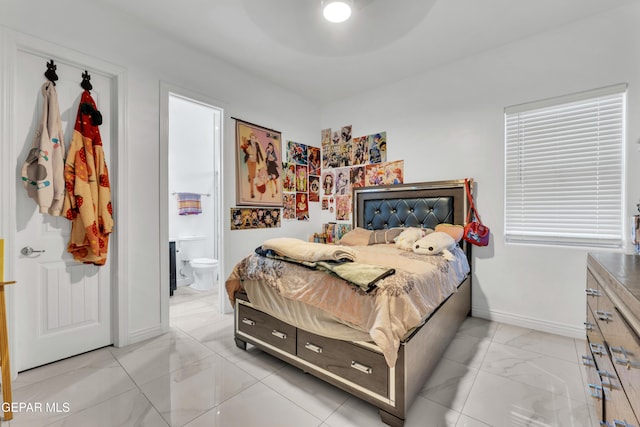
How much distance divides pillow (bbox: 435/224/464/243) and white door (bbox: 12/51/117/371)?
313 cm

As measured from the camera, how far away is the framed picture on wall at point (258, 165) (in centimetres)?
317

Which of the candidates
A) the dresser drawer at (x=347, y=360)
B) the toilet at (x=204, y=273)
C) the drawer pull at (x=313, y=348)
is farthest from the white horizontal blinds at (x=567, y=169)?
the toilet at (x=204, y=273)

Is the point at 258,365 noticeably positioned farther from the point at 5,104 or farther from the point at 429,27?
the point at 429,27

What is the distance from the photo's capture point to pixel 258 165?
3365 mm

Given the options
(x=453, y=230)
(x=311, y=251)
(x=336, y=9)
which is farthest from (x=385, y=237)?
(x=336, y=9)

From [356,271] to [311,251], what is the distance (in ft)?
1.18

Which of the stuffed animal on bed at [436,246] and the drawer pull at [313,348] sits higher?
the stuffed animal on bed at [436,246]

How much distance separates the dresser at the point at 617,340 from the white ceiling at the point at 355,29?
7.01 feet

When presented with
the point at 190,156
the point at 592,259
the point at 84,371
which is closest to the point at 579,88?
the point at 592,259

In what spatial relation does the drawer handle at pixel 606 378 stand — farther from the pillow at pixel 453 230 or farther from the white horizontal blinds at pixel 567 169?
the white horizontal blinds at pixel 567 169

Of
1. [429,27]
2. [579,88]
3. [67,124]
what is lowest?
[67,124]

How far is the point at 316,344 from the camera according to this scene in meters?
1.73

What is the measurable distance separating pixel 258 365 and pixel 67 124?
2.34 meters

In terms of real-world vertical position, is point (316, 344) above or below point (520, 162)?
below
